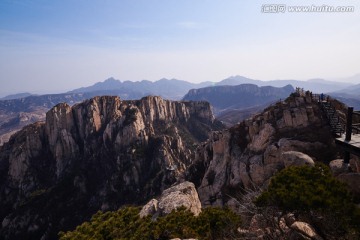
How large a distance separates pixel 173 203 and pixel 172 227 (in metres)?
8.70

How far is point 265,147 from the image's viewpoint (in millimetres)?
48531

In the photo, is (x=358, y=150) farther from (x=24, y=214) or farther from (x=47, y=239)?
(x=24, y=214)

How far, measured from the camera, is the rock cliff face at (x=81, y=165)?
118 meters

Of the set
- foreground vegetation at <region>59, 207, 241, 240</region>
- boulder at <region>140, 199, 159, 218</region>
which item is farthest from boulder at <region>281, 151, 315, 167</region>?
boulder at <region>140, 199, 159, 218</region>

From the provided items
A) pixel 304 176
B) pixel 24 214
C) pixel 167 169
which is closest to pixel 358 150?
pixel 304 176

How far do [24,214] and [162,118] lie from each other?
9428 cm

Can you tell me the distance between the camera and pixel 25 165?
141 m

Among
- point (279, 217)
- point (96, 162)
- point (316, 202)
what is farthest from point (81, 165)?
point (316, 202)

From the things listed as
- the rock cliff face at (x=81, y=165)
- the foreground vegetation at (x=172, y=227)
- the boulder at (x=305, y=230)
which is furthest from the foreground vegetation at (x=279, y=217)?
the rock cliff face at (x=81, y=165)

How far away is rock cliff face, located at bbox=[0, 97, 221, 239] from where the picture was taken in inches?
4658

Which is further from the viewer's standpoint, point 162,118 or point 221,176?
point 162,118

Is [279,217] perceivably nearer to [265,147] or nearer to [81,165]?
[265,147]

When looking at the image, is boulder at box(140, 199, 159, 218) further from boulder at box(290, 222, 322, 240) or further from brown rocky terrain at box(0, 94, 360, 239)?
brown rocky terrain at box(0, 94, 360, 239)

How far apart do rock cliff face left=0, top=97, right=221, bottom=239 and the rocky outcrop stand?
7189 cm
